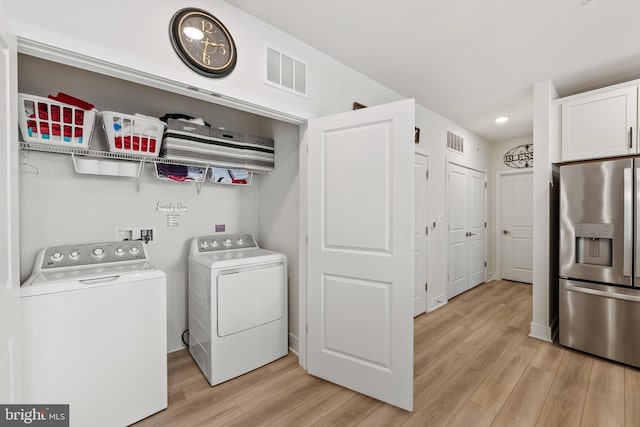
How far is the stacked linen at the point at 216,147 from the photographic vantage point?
209cm

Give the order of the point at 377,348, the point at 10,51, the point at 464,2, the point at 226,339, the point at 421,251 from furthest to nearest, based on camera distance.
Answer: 1. the point at 421,251
2. the point at 226,339
3. the point at 377,348
4. the point at 464,2
5. the point at 10,51

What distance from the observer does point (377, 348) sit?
6.16 feet

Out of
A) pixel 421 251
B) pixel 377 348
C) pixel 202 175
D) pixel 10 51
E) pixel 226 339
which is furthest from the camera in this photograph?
pixel 421 251

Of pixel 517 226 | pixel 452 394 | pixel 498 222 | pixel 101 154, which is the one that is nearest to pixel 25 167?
pixel 101 154

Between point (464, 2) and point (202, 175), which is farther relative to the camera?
point (202, 175)

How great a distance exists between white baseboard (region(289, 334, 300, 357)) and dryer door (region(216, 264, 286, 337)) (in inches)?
10.9

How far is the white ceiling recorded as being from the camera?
1.81 meters

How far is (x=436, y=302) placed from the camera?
370cm

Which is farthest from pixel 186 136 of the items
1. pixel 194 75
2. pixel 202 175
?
pixel 194 75

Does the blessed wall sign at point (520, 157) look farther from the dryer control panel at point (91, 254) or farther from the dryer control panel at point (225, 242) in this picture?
the dryer control panel at point (91, 254)

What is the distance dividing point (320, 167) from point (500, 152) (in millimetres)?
4508

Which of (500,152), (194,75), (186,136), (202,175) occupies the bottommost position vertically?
(202,175)

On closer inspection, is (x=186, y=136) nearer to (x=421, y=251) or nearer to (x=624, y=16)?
(x=421, y=251)

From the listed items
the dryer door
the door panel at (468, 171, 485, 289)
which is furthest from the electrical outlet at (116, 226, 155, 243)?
the door panel at (468, 171, 485, 289)
